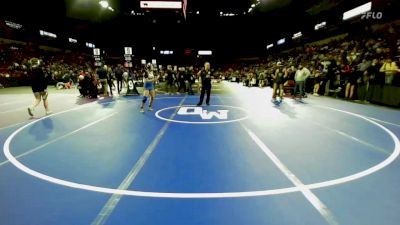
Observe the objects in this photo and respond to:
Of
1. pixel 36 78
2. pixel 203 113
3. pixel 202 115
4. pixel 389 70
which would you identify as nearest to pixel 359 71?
pixel 389 70

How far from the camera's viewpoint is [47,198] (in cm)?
389

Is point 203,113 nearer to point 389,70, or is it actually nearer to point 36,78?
point 36,78

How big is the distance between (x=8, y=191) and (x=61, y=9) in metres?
38.9

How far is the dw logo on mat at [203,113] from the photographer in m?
10.1

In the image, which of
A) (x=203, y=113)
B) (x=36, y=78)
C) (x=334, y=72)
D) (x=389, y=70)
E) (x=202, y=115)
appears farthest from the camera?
(x=334, y=72)

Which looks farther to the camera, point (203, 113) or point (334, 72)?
point (334, 72)

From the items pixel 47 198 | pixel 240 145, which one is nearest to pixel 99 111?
pixel 240 145

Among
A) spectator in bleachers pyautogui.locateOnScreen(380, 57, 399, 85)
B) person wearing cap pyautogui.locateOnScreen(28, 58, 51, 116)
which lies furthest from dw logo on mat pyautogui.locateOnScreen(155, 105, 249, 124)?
spectator in bleachers pyautogui.locateOnScreen(380, 57, 399, 85)

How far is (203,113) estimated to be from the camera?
10.9m

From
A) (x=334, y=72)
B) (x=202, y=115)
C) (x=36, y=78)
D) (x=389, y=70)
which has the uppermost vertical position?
(x=389, y=70)

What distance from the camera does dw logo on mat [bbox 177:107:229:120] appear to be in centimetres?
1006

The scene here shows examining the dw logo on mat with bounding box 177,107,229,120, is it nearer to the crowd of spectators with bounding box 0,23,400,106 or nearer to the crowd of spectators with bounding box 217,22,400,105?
the crowd of spectators with bounding box 217,22,400,105

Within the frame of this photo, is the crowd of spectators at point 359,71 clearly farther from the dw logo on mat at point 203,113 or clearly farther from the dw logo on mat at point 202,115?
the dw logo on mat at point 203,113

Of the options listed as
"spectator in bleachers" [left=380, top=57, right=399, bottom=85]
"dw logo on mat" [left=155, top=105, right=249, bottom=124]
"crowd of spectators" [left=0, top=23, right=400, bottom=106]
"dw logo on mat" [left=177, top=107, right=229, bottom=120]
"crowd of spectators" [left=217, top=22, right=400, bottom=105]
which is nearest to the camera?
"dw logo on mat" [left=155, top=105, right=249, bottom=124]
